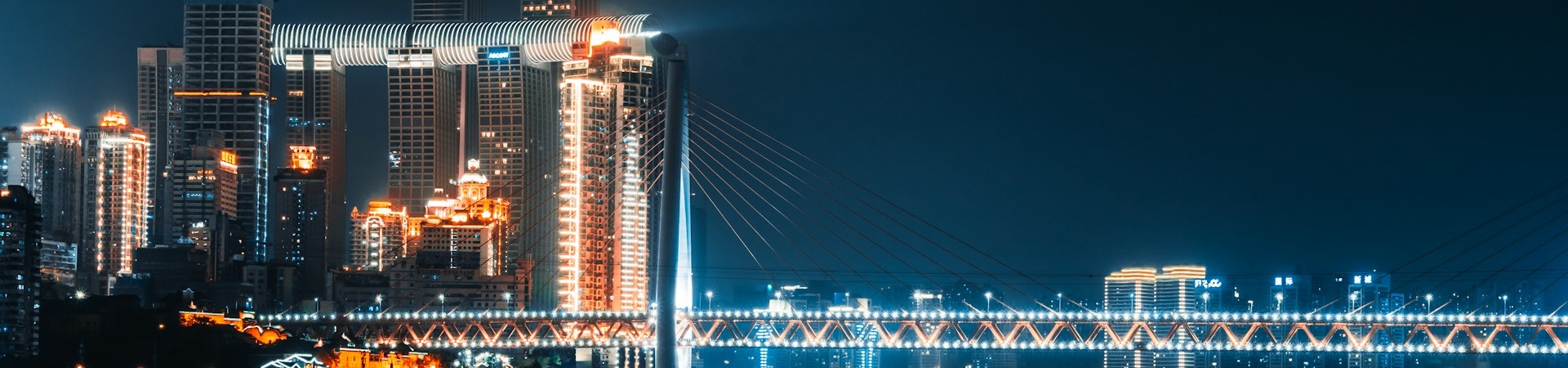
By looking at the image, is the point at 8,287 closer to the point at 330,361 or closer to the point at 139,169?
the point at 330,361

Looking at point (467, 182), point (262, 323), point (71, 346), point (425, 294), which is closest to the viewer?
point (71, 346)

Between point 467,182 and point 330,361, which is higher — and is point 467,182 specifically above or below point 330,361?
above

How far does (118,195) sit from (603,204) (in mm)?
38919

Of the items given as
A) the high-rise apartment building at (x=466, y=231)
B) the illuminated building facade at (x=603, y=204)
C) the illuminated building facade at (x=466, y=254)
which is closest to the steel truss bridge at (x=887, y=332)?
the illuminated building facade at (x=603, y=204)

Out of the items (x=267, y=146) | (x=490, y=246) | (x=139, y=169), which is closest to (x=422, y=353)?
(x=490, y=246)

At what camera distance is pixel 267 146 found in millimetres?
126125

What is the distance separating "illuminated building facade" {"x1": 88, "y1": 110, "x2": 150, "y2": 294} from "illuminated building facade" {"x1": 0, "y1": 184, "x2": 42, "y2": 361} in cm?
4026

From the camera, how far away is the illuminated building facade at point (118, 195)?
109188mm

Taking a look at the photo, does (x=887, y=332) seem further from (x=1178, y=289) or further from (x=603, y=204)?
(x=1178, y=289)

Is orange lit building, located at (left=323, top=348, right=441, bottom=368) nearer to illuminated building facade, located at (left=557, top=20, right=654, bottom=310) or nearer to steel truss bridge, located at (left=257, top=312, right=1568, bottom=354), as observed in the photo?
steel truss bridge, located at (left=257, top=312, right=1568, bottom=354)

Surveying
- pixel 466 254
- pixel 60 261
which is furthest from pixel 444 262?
pixel 60 261

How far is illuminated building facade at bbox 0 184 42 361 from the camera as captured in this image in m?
58.7

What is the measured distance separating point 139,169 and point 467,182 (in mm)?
17025

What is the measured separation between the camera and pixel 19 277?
6078 centimetres
